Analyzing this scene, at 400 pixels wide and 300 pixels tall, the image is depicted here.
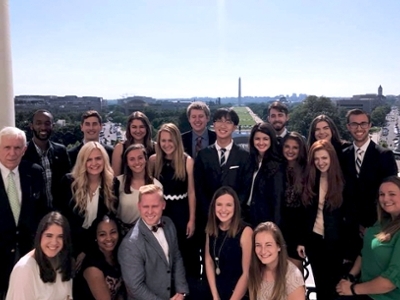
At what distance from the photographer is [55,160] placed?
5.92m

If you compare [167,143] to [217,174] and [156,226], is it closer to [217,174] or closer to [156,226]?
[217,174]

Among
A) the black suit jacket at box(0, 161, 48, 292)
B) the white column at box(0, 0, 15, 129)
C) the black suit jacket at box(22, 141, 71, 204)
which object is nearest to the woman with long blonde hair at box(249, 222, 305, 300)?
the black suit jacket at box(0, 161, 48, 292)

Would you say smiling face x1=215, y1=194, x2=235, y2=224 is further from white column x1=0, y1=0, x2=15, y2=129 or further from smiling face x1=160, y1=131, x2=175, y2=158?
white column x1=0, y1=0, x2=15, y2=129

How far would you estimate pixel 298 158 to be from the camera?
5508 millimetres

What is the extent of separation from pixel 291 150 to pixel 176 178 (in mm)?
1581

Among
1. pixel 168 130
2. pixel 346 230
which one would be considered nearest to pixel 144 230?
pixel 168 130

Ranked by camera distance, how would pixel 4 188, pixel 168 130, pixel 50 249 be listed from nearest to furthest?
pixel 50 249, pixel 4 188, pixel 168 130

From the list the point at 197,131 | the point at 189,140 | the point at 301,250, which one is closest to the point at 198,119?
the point at 197,131

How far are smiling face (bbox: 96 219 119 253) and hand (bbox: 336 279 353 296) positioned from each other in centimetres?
273

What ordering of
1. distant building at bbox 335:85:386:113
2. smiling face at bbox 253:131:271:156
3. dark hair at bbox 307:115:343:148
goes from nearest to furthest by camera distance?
smiling face at bbox 253:131:271:156 < dark hair at bbox 307:115:343:148 < distant building at bbox 335:85:386:113

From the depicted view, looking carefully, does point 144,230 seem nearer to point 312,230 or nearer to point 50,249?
point 50,249

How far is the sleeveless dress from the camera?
4.94 metres

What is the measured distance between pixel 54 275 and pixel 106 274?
0.75 metres

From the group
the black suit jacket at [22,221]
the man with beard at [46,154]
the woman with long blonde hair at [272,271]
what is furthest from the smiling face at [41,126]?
the woman with long blonde hair at [272,271]
